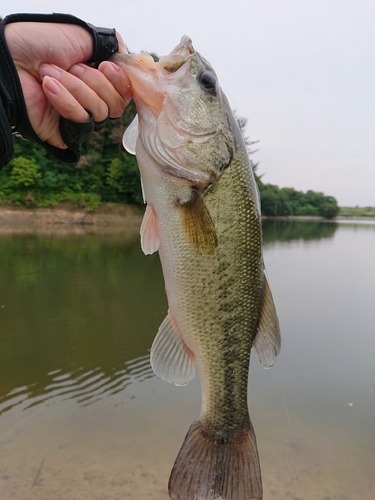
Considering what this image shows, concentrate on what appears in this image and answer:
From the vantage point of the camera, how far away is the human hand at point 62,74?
1783 mm

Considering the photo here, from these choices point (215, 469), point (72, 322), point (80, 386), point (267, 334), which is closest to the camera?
point (215, 469)

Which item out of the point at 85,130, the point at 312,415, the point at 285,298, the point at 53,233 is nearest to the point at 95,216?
the point at 53,233

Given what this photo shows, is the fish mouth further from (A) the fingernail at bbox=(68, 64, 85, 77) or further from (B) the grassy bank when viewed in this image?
(B) the grassy bank

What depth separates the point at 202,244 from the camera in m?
1.95

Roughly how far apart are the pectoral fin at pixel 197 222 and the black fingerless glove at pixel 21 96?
0.69m

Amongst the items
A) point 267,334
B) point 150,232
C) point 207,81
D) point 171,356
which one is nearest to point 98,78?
point 207,81

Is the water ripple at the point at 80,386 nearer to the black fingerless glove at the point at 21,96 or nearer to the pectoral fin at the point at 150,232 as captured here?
the pectoral fin at the point at 150,232

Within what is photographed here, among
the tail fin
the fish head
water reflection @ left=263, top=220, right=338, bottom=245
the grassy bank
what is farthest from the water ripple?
the grassy bank

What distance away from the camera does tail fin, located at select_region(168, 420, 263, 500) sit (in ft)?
6.41

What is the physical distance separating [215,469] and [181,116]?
6.18ft

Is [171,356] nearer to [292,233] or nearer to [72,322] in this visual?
[72,322]

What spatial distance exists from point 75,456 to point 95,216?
29670 mm

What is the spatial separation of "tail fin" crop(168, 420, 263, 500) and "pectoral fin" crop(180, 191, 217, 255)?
1076 millimetres

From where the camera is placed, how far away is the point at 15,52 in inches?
70.7
